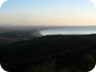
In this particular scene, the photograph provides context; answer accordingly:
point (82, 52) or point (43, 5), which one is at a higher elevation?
point (43, 5)

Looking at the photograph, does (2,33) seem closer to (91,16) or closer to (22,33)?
(22,33)

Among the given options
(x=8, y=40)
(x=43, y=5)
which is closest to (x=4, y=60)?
(x=8, y=40)

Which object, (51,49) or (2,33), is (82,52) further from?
(2,33)

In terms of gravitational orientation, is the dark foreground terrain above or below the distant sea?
below

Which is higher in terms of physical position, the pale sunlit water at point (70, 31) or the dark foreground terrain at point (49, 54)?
the pale sunlit water at point (70, 31)

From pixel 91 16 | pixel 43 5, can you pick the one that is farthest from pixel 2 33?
pixel 91 16

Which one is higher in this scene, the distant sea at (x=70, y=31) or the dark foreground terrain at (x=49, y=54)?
the distant sea at (x=70, y=31)

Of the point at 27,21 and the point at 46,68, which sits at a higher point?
the point at 27,21
